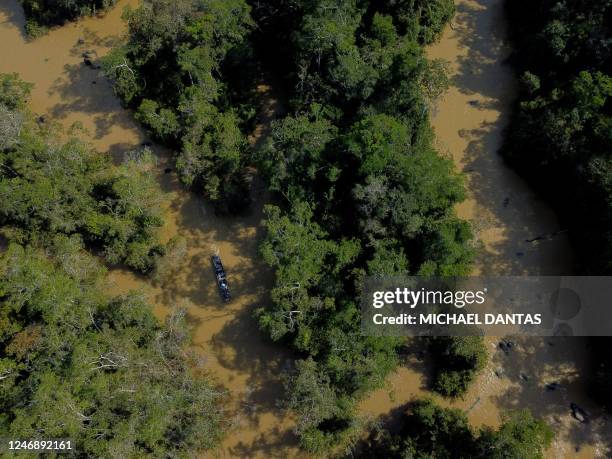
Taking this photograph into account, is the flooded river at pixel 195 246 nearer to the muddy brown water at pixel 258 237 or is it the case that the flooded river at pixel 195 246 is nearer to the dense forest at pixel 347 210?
the muddy brown water at pixel 258 237

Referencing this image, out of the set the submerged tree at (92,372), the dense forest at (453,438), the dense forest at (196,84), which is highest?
A: the dense forest at (196,84)

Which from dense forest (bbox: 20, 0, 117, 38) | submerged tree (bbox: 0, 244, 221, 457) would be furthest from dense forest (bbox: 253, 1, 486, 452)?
dense forest (bbox: 20, 0, 117, 38)

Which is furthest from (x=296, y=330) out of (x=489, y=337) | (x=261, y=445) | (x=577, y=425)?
(x=577, y=425)

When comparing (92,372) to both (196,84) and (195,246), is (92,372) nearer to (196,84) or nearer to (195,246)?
(195,246)

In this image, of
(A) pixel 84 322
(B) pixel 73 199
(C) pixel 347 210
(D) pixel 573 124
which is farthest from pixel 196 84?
(D) pixel 573 124

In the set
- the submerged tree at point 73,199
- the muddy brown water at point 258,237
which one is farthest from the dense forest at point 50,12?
the submerged tree at point 73,199

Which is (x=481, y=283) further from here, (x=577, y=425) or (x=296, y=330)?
(x=296, y=330)
